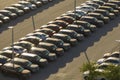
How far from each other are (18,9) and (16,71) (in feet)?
81.3

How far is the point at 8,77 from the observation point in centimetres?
5503

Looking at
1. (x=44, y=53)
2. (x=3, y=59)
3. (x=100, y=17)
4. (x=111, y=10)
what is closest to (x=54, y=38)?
(x=44, y=53)

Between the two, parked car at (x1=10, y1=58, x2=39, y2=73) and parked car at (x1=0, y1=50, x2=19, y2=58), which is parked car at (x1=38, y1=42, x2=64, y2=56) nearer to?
parked car at (x1=0, y1=50, x2=19, y2=58)

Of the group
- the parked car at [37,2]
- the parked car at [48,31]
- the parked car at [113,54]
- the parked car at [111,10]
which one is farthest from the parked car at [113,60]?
the parked car at [37,2]

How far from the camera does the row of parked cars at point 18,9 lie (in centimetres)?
7329

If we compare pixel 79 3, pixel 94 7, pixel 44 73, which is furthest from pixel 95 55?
pixel 79 3

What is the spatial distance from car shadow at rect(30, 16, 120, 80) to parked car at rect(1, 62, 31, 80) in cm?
107

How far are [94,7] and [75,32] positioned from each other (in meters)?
13.0

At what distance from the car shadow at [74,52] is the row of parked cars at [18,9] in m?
15.3

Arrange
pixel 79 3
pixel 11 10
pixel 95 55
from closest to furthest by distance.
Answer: pixel 95 55 → pixel 11 10 → pixel 79 3

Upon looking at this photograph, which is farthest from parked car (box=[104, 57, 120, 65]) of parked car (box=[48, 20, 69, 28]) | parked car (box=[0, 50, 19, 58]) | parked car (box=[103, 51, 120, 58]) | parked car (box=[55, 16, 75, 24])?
parked car (box=[55, 16, 75, 24])

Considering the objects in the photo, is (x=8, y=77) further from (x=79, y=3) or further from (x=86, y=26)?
(x=79, y=3)

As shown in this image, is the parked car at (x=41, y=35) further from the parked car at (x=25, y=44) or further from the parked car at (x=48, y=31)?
the parked car at (x=25, y=44)

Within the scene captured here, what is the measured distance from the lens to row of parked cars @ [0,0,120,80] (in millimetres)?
55938
